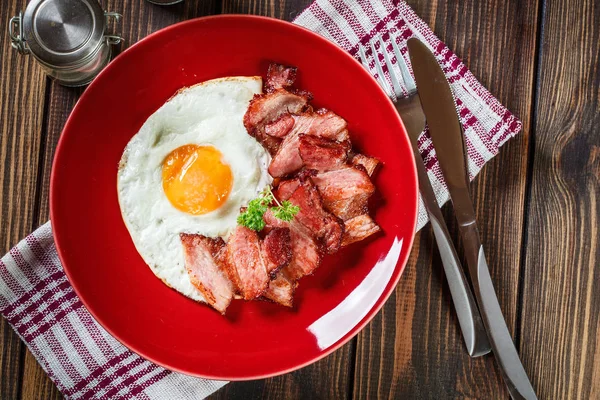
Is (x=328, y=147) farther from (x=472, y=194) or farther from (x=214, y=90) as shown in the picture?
(x=472, y=194)

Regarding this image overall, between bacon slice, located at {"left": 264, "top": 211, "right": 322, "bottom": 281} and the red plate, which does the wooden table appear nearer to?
the red plate

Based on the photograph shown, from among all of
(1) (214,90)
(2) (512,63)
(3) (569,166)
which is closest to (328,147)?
(1) (214,90)

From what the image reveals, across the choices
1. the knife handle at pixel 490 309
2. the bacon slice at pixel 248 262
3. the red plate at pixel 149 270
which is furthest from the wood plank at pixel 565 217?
the bacon slice at pixel 248 262

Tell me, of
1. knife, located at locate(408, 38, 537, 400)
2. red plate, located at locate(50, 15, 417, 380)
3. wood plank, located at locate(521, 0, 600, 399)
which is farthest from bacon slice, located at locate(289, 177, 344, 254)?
wood plank, located at locate(521, 0, 600, 399)

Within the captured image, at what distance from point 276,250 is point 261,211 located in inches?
5.7

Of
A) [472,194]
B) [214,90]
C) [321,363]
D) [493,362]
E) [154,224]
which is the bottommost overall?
[493,362]

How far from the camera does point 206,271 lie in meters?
2.00

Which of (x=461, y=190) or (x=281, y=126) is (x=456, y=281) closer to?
(x=461, y=190)

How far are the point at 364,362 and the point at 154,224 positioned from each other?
0.98m

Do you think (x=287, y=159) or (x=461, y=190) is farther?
(x=461, y=190)

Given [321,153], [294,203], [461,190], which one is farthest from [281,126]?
[461,190]

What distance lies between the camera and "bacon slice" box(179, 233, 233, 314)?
6.57ft

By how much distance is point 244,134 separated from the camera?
2049mm

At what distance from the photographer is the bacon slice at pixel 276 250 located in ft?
6.34
